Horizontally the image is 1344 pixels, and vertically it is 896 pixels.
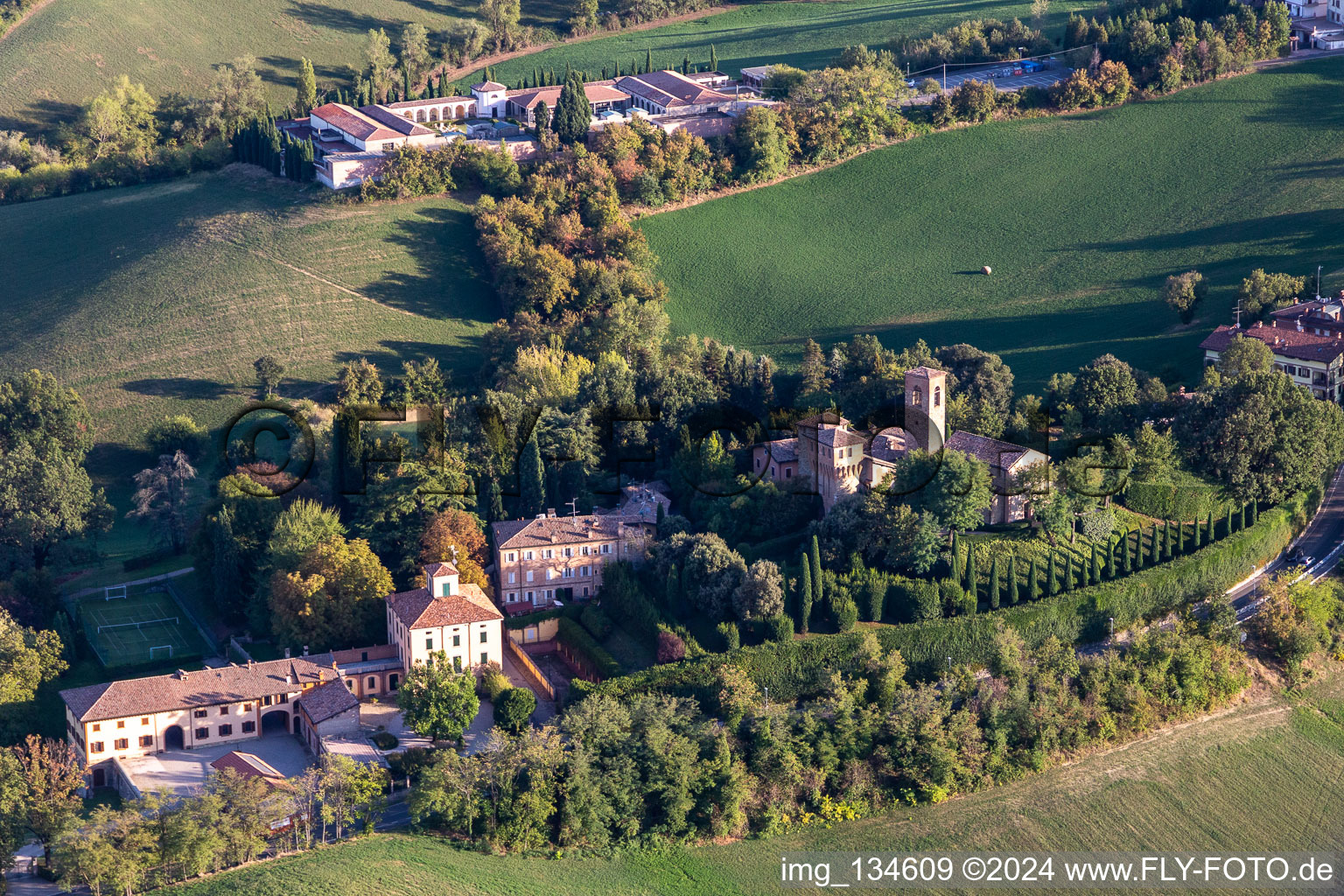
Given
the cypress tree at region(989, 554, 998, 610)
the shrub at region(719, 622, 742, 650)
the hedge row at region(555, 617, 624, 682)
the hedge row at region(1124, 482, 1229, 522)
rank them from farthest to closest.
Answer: the hedge row at region(1124, 482, 1229, 522) < the cypress tree at region(989, 554, 998, 610) < the hedge row at region(555, 617, 624, 682) < the shrub at region(719, 622, 742, 650)

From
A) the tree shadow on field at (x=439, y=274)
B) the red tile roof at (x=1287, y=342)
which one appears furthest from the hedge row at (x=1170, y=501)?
the tree shadow on field at (x=439, y=274)

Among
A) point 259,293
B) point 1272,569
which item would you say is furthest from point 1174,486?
point 259,293

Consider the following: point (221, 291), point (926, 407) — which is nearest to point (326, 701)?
point (926, 407)

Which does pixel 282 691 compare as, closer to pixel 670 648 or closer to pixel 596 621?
pixel 596 621

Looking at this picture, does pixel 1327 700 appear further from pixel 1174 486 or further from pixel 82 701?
pixel 82 701

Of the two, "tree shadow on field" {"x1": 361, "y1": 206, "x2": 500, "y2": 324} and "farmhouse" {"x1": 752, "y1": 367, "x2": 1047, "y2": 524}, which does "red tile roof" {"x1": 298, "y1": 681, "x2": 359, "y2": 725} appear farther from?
"tree shadow on field" {"x1": 361, "y1": 206, "x2": 500, "y2": 324}

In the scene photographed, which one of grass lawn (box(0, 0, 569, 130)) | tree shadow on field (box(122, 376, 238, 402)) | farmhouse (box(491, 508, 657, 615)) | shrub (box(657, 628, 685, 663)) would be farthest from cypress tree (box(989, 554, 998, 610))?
grass lawn (box(0, 0, 569, 130))
